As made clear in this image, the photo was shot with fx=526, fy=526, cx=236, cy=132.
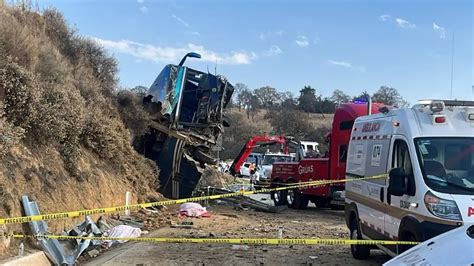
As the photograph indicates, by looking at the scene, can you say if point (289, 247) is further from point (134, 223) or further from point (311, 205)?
point (311, 205)

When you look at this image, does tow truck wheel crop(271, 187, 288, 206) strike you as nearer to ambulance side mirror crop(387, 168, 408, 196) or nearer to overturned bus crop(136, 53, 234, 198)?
overturned bus crop(136, 53, 234, 198)

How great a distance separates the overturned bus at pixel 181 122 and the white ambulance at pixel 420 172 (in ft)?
35.4

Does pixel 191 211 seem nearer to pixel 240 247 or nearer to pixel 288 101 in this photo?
pixel 240 247

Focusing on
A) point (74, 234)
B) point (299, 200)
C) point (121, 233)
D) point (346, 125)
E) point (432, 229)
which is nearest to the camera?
point (432, 229)

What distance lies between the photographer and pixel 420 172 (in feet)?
21.6

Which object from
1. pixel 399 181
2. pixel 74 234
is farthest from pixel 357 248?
pixel 74 234

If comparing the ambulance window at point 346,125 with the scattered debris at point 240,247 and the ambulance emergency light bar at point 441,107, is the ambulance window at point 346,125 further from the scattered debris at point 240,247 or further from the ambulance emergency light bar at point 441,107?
the ambulance emergency light bar at point 441,107

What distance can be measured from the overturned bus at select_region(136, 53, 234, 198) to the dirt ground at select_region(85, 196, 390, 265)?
3431 mm

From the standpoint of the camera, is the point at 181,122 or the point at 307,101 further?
the point at 307,101

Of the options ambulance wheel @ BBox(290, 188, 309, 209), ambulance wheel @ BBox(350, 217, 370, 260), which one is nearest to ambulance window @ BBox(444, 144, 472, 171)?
ambulance wheel @ BBox(350, 217, 370, 260)

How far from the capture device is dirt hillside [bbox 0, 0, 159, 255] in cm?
983

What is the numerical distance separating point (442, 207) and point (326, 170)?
12.2 metres

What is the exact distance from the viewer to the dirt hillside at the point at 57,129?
387 inches

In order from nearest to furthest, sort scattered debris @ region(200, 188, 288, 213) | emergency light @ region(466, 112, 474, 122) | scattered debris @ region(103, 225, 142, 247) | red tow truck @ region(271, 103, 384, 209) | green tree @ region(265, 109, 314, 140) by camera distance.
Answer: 1. emergency light @ region(466, 112, 474, 122)
2. scattered debris @ region(103, 225, 142, 247)
3. red tow truck @ region(271, 103, 384, 209)
4. scattered debris @ region(200, 188, 288, 213)
5. green tree @ region(265, 109, 314, 140)
